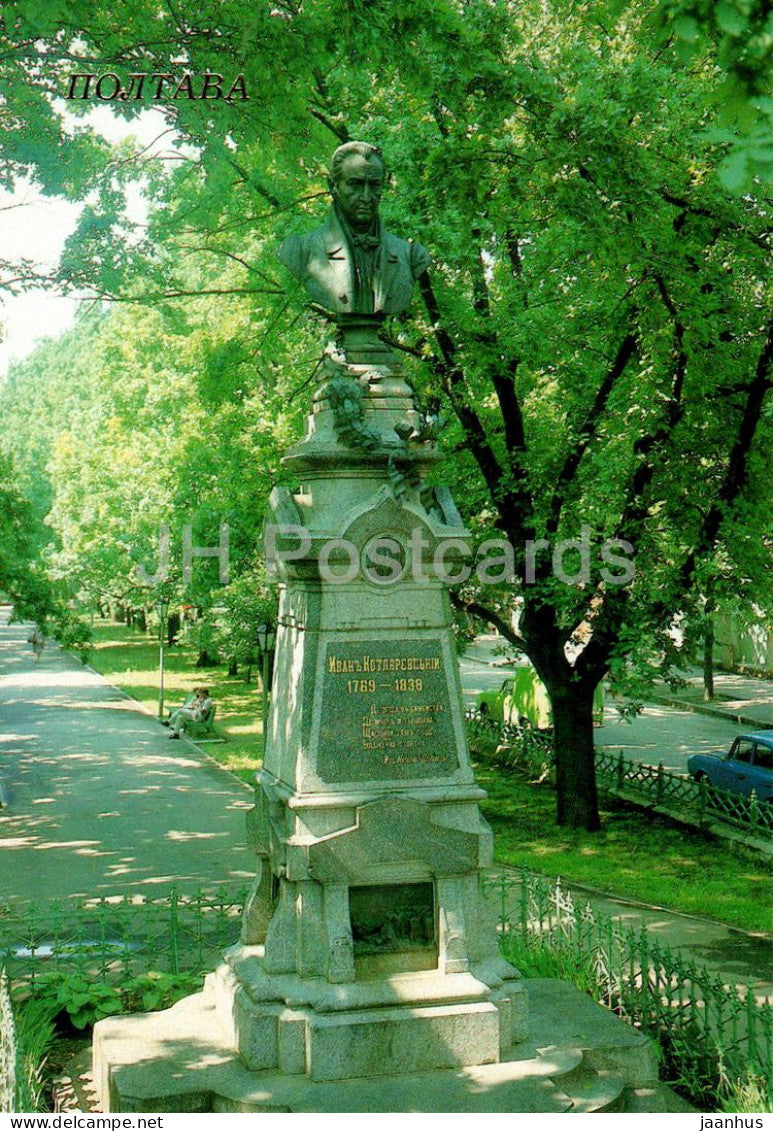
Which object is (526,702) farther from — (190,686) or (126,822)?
(190,686)

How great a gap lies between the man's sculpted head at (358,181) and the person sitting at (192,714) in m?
19.8

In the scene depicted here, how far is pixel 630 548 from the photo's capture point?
49.9ft

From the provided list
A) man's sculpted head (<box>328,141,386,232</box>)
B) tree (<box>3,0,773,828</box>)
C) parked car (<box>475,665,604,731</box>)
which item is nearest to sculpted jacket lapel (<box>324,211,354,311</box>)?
man's sculpted head (<box>328,141,386,232</box>)

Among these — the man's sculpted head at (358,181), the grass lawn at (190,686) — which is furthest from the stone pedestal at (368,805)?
the grass lawn at (190,686)

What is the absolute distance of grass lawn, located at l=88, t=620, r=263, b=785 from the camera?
2423 centimetres

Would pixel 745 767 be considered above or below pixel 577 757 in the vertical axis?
below

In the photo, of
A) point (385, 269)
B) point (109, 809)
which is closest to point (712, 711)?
point (109, 809)

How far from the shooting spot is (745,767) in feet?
56.5

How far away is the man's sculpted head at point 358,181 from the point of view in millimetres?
7723

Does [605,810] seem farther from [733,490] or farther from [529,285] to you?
[529,285]

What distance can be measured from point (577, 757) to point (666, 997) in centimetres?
838

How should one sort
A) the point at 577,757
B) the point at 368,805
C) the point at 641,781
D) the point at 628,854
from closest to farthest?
1. the point at 368,805
2. the point at 628,854
3. the point at 577,757
4. the point at 641,781

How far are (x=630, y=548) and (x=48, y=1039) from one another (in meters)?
9.92

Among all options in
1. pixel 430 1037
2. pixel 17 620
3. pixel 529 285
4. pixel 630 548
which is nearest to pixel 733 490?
pixel 630 548
